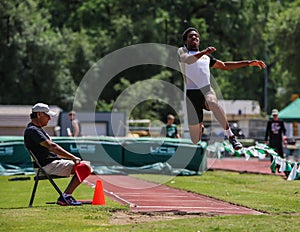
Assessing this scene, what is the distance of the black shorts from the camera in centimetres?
1157

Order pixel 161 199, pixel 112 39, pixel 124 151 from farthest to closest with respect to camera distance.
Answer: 1. pixel 112 39
2. pixel 124 151
3. pixel 161 199

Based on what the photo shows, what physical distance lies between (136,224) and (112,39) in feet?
165

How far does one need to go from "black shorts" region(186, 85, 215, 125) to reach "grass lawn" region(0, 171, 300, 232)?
5.52 ft

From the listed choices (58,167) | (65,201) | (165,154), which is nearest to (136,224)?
(65,201)

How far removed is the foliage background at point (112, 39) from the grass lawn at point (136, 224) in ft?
109

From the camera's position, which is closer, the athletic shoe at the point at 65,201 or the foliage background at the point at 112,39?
the athletic shoe at the point at 65,201

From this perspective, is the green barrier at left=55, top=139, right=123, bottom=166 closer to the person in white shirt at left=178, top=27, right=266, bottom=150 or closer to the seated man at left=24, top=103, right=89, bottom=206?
the person in white shirt at left=178, top=27, right=266, bottom=150

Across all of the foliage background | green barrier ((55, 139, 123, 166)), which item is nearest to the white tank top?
green barrier ((55, 139, 123, 166))

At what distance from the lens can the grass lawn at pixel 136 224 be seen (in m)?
8.34

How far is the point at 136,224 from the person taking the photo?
8727 millimetres

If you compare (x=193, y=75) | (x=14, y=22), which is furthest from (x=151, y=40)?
(x=193, y=75)

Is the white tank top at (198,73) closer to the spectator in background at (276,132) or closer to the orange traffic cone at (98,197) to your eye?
the orange traffic cone at (98,197)

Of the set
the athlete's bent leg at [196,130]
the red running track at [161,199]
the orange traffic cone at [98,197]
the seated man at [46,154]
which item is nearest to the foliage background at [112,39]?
the red running track at [161,199]

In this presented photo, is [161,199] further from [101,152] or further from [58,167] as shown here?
[101,152]
